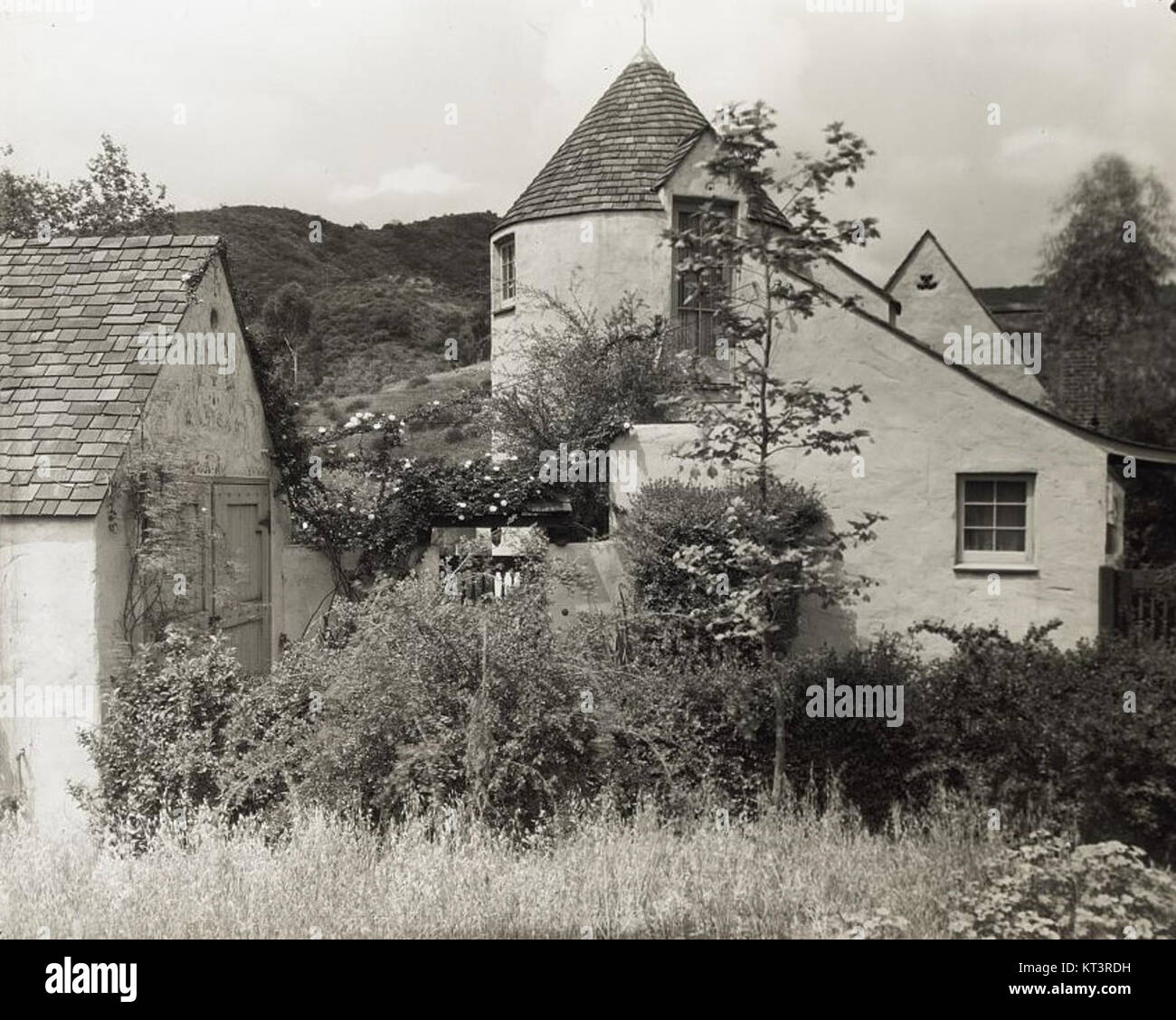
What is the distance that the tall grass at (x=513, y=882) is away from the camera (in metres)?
5.42

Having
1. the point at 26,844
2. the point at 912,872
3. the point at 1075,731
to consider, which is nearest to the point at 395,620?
the point at 26,844

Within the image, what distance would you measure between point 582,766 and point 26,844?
4.49 meters

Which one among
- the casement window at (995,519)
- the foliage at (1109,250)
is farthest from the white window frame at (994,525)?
the foliage at (1109,250)

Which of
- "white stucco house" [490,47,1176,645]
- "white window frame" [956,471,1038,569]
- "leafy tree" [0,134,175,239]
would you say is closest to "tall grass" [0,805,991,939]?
"white stucco house" [490,47,1176,645]

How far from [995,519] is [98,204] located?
63.3ft

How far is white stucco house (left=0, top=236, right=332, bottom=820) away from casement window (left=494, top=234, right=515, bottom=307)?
6.25 metres

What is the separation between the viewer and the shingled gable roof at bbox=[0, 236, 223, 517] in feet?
24.6

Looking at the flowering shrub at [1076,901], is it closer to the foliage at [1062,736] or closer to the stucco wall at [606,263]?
the foliage at [1062,736]

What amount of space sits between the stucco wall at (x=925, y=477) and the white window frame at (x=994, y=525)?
88 mm

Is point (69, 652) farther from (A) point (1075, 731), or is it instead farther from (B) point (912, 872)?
(A) point (1075, 731)

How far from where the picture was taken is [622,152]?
1470 cm

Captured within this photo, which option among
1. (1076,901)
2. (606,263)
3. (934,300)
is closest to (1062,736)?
(1076,901)

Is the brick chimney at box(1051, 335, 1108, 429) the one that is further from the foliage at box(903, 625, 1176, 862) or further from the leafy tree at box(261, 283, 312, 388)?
the leafy tree at box(261, 283, 312, 388)

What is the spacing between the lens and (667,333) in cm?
1309
